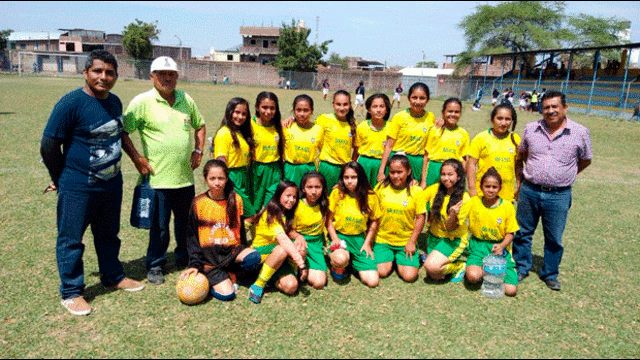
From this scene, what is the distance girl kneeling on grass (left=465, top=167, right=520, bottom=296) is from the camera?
4.22 meters

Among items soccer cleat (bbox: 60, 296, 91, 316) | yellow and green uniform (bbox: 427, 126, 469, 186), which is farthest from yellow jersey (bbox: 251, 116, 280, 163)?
soccer cleat (bbox: 60, 296, 91, 316)

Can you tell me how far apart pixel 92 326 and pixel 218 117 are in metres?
13.4

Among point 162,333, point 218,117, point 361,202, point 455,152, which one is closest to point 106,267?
point 162,333

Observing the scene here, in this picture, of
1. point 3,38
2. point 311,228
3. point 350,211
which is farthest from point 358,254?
point 3,38

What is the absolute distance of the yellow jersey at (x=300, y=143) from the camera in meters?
4.78

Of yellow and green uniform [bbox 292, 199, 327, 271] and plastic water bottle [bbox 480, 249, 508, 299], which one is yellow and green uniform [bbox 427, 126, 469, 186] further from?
yellow and green uniform [bbox 292, 199, 327, 271]

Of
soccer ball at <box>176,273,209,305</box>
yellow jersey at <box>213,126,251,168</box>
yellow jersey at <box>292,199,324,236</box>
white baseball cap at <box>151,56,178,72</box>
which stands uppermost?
white baseball cap at <box>151,56,178,72</box>

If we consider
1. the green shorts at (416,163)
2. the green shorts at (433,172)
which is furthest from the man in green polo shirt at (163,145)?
the green shorts at (433,172)

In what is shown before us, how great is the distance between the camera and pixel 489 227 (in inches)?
170

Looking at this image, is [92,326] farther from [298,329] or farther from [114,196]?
[298,329]

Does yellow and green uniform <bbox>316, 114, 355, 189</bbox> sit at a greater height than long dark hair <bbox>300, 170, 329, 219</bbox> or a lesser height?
greater

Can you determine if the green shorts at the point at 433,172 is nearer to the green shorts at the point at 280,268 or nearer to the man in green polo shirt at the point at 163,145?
the green shorts at the point at 280,268

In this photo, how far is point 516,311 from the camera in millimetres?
3822

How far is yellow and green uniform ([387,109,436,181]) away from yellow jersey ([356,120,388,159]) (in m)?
0.12
